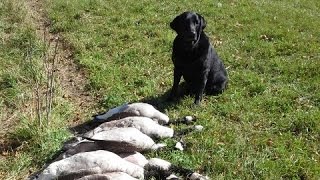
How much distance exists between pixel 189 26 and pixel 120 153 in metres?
2.75

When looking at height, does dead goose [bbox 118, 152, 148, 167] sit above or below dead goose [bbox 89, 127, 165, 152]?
below

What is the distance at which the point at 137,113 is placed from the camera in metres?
6.37

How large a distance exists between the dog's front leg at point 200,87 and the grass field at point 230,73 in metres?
0.13

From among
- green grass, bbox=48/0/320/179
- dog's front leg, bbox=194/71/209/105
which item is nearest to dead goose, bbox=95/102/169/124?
green grass, bbox=48/0/320/179

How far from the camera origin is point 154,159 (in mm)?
5449

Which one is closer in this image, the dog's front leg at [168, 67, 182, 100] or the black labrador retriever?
the black labrador retriever

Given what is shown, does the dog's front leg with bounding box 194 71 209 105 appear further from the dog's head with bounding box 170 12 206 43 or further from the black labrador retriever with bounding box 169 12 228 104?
the dog's head with bounding box 170 12 206 43

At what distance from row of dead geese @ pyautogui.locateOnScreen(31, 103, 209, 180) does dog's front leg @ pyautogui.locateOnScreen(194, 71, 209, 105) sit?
1.23 meters

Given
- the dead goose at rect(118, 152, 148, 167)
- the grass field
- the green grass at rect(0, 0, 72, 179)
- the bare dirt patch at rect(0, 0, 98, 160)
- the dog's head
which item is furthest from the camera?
the dog's head

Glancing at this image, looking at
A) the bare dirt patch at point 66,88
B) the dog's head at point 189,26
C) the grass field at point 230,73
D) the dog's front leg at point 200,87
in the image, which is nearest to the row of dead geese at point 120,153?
the grass field at point 230,73

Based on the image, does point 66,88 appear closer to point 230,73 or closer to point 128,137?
point 230,73

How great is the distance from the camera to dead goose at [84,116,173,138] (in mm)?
5957

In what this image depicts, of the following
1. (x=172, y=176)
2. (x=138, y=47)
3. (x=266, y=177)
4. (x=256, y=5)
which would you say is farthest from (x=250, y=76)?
(x=256, y=5)

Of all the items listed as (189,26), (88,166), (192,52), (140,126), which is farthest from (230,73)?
(88,166)
